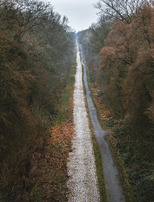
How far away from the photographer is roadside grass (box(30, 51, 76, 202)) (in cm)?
996

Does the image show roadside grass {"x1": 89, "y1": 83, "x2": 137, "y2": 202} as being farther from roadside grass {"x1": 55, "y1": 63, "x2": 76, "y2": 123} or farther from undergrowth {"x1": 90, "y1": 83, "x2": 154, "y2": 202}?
roadside grass {"x1": 55, "y1": 63, "x2": 76, "y2": 123}

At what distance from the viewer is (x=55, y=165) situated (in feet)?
41.4

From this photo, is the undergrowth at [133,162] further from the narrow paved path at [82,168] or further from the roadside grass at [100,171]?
the narrow paved path at [82,168]

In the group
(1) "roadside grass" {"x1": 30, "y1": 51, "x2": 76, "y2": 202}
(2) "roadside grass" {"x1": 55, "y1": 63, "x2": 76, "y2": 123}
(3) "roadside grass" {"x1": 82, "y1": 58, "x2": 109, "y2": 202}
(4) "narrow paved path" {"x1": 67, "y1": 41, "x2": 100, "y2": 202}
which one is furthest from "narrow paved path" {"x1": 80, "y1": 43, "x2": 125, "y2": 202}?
(2) "roadside grass" {"x1": 55, "y1": 63, "x2": 76, "y2": 123}

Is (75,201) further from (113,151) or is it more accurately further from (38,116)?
(38,116)

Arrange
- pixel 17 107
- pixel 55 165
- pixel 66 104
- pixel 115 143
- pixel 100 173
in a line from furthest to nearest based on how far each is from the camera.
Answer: pixel 66 104
pixel 115 143
pixel 55 165
pixel 100 173
pixel 17 107

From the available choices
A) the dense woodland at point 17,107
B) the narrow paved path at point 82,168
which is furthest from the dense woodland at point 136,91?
the dense woodland at point 17,107

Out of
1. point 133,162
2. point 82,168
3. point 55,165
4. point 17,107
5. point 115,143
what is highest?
point 17,107

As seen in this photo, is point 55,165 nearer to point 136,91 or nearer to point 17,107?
point 17,107

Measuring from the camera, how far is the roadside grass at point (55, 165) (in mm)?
9961

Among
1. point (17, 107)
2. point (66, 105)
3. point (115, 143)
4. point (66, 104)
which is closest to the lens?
point (17, 107)

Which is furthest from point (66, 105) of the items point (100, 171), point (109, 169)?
point (100, 171)

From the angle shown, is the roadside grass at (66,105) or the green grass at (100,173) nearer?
the green grass at (100,173)

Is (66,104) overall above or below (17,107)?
below
